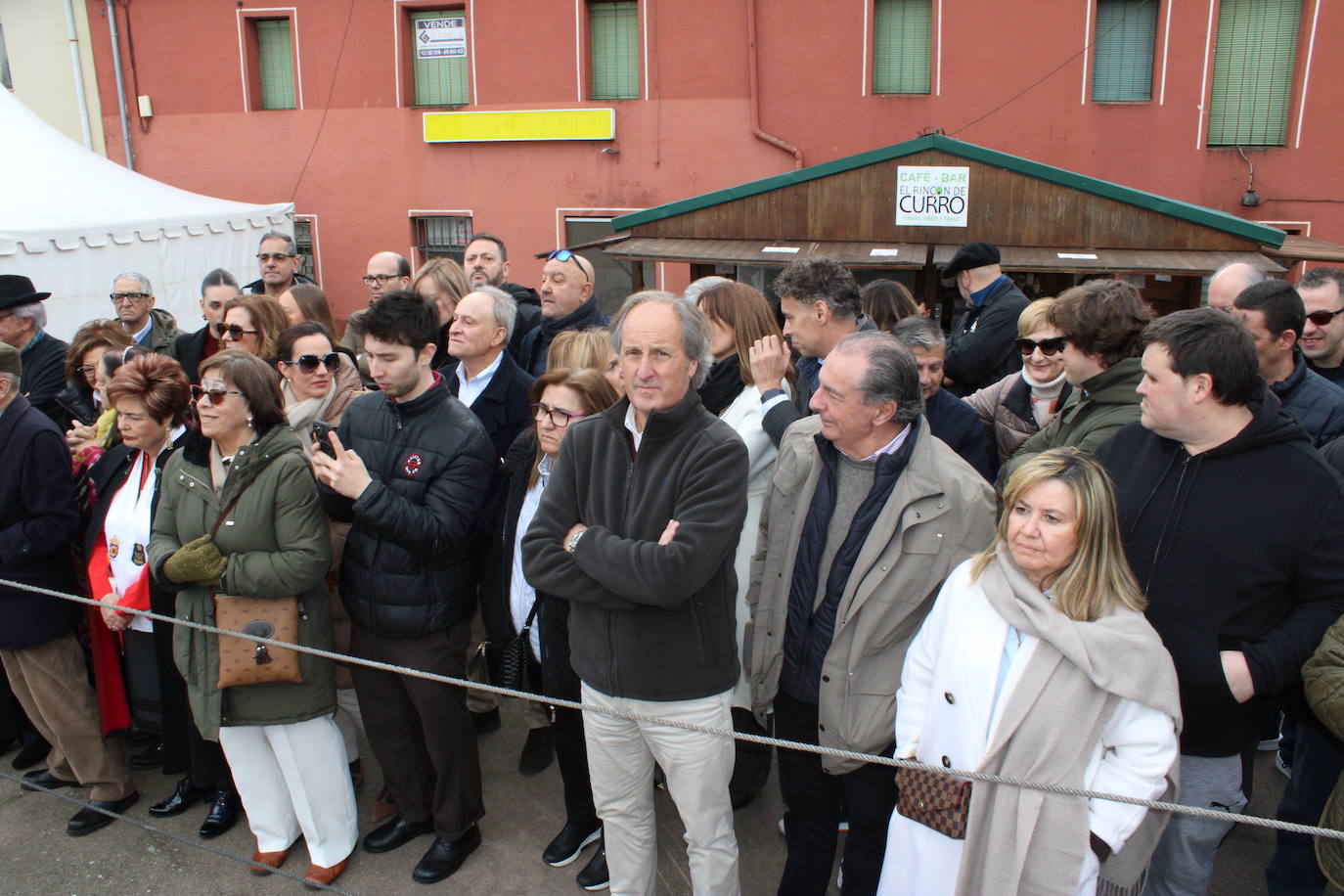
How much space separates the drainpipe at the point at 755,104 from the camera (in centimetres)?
1284

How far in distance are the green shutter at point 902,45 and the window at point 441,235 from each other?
6.48 m

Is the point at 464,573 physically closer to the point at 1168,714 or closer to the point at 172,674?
the point at 172,674

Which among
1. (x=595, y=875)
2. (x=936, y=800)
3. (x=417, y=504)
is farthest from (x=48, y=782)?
(x=936, y=800)

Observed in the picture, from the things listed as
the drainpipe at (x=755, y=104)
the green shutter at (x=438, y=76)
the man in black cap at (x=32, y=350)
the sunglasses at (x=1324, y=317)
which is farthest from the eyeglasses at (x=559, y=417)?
the green shutter at (x=438, y=76)

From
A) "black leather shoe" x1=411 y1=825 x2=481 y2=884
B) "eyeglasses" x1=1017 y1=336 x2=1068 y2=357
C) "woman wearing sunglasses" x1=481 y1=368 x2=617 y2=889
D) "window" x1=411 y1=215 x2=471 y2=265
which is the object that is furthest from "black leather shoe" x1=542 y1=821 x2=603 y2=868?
"window" x1=411 y1=215 x2=471 y2=265

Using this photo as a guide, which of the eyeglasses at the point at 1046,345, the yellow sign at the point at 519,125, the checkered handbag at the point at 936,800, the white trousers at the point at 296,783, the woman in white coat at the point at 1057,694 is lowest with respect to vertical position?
the white trousers at the point at 296,783

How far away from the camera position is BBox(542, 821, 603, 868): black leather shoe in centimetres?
363

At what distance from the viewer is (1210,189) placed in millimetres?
12203

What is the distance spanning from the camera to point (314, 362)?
422cm

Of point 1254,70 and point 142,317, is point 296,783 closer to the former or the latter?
point 142,317

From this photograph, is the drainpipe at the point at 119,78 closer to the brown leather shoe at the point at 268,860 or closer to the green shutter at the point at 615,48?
the green shutter at the point at 615,48

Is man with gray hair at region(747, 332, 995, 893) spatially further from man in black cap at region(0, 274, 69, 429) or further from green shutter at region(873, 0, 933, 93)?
green shutter at region(873, 0, 933, 93)

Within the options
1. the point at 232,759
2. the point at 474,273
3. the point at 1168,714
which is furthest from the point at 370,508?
the point at 474,273

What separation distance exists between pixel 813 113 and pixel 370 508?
1132 cm
